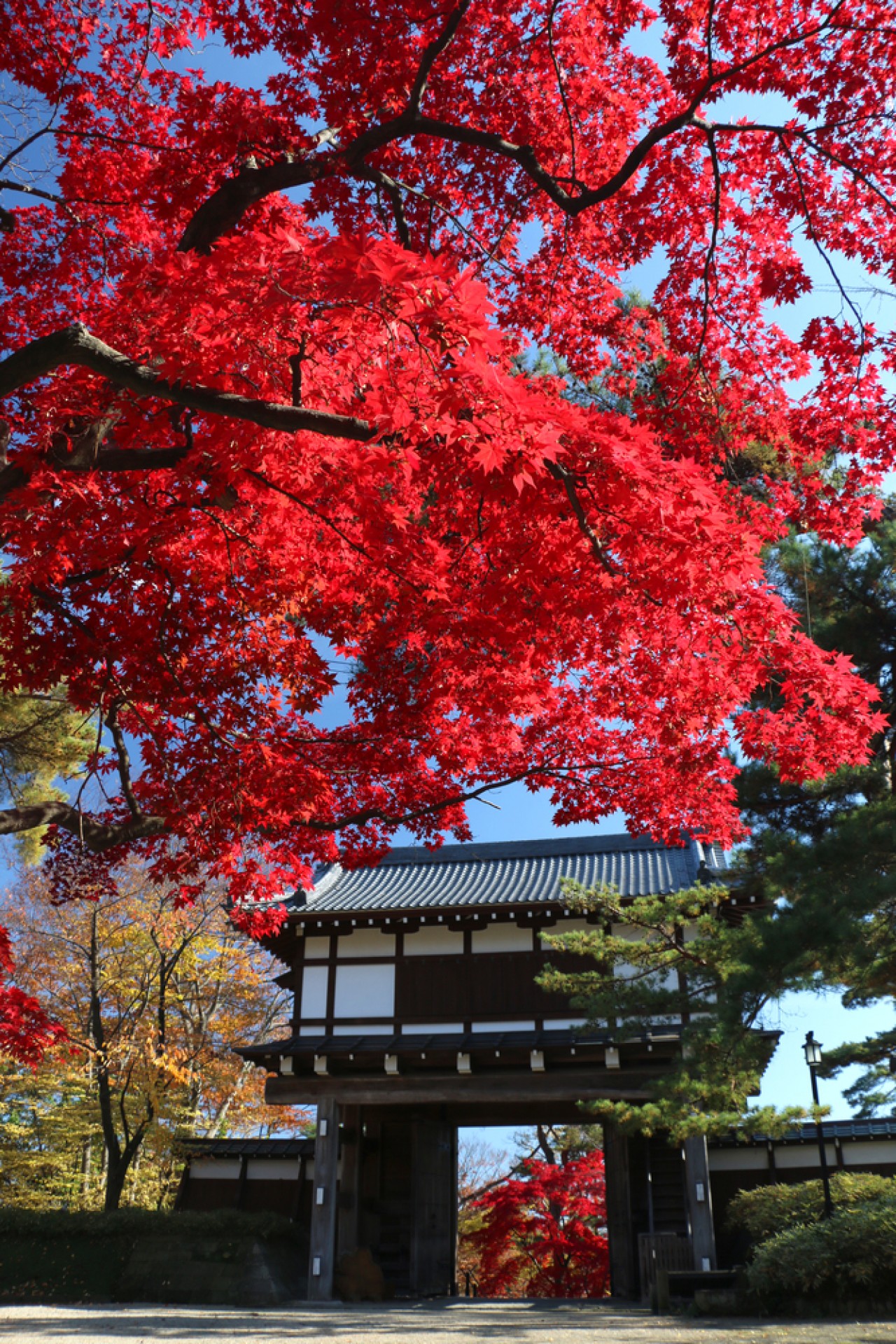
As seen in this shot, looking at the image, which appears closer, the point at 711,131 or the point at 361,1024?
the point at 711,131

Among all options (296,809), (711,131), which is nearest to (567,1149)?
(296,809)

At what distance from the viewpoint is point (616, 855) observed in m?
16.8

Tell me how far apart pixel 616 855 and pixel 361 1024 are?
18.7ft

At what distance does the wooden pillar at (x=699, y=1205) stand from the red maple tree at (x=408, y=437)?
6.36 metres

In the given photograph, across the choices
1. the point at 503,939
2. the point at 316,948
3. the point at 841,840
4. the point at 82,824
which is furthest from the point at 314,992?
the point at 841,840

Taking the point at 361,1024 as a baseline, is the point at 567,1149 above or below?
below

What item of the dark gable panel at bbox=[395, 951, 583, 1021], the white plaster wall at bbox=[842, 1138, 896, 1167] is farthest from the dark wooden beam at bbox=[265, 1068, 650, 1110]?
the white plaster wall at bbox=[842, 1138, 896, 1167]

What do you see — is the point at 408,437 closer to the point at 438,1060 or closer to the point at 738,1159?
the point at 438,1060

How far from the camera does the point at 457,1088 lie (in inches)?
505

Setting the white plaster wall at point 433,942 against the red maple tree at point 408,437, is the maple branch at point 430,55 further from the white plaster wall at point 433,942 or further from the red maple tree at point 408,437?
the white plaster wall at point 433,942

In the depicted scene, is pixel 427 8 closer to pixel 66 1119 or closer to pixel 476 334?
pixel 476 334

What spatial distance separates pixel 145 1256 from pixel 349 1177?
10.1 feet

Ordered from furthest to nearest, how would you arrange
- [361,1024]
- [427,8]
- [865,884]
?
1. [361,1024]
2. [427,8]
3. [865,884]

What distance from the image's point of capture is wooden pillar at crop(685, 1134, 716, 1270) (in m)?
11.4
